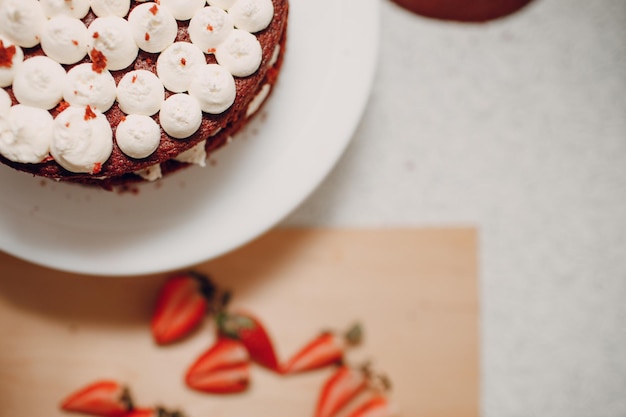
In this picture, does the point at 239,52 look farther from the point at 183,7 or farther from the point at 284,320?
the point at 284,320

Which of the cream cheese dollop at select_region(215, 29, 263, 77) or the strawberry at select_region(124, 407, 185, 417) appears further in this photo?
the strawberry at select_region(124, 407, 185, 417)

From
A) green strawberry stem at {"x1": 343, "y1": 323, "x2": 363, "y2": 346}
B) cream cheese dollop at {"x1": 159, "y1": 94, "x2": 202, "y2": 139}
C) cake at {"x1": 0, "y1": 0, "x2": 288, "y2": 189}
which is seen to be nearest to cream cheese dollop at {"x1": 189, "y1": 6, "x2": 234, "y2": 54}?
cake at {"x1": 0, "y1": 0, "x2": 288, "y2": 189}

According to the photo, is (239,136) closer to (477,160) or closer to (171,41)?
(171,41)

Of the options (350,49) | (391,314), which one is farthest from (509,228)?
(350,49)

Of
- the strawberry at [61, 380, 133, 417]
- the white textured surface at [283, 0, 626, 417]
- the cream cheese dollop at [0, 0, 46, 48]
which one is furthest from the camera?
the white textured surface at [283, 0, 626, 417]

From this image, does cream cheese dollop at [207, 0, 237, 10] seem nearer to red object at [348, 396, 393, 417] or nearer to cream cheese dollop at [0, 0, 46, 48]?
cream cheese dollop at [0, 0, 46, 48]

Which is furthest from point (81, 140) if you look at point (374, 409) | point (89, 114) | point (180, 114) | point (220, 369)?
point (374, 409)

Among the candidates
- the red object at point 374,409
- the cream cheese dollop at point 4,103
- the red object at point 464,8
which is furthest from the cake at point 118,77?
the red object at point 374,409

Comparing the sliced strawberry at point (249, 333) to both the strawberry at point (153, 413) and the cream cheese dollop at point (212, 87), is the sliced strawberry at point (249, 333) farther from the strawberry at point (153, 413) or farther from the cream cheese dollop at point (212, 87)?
the cream cheese dollop at point (212, 87)
